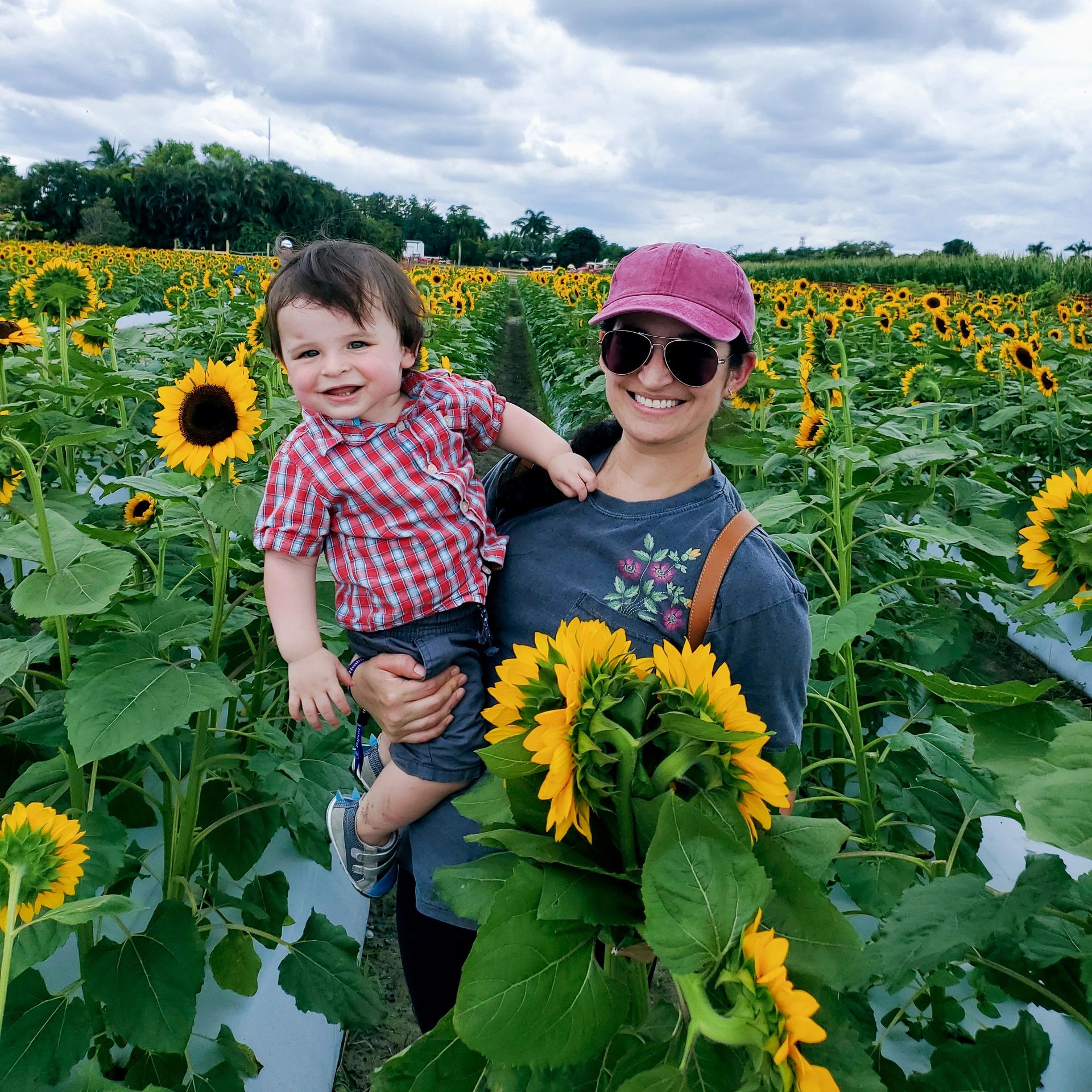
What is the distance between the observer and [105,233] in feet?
127

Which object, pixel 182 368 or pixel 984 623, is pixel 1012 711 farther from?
pixel 182 368

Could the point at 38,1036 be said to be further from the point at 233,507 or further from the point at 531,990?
the point at 531,990

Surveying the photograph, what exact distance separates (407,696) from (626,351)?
2.38 feet

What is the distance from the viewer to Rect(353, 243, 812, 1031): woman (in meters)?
1.43

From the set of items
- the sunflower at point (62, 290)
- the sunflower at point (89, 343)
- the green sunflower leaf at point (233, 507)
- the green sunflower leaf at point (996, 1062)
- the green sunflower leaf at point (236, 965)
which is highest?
the sunflower at point (62, 290)

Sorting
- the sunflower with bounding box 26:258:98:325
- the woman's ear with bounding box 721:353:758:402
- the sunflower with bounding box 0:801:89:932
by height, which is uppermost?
the woman's ear with bounding box 721:353:758:402

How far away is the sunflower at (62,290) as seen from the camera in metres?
2.72

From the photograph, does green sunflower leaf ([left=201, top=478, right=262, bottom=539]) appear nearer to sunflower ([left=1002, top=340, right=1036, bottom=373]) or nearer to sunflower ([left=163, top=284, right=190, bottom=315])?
sunflower ([left=1002, top=340, right=1036, bottom=373])

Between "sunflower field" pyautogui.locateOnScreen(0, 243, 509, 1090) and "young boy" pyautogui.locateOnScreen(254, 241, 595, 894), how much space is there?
0.45 feet


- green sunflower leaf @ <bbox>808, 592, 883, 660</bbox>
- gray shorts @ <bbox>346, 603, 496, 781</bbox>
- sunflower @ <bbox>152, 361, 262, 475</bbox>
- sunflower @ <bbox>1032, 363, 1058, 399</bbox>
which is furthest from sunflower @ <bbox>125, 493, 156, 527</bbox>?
sunflower @ <bbox>1032, 363, 1058, 399</bbox>

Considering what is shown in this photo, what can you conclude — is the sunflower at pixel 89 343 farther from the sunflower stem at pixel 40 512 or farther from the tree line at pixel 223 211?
the tree line at pixel 223 211

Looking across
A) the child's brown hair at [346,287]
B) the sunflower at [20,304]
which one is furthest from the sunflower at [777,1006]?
the sunflower at [20,304]

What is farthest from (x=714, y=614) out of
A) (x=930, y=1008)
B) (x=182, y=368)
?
(x=182, y=368)

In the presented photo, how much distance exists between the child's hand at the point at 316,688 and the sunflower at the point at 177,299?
20.6ft
